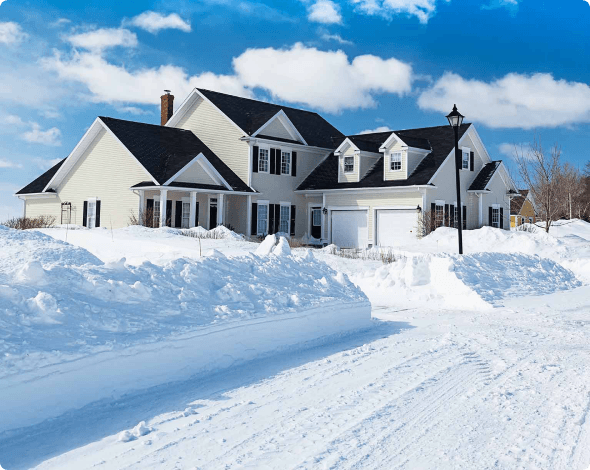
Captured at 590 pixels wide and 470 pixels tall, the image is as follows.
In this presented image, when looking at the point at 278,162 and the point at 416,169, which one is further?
the point at 278,162

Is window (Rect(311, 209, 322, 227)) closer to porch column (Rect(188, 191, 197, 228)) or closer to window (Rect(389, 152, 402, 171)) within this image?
window (Rect(389, 152, 402, 171))

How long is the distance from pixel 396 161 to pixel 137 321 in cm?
2608

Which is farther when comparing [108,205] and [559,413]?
[108,205]

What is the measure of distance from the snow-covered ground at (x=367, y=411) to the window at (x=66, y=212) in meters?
24.9

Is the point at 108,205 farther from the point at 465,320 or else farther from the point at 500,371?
the point at 500,371

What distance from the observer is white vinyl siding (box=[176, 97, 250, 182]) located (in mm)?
31391

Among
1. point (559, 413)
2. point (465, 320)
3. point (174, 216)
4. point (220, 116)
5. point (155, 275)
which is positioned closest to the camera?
point (559, 413)

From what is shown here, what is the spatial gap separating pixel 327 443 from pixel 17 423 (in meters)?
2.67

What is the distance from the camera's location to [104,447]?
185 inches

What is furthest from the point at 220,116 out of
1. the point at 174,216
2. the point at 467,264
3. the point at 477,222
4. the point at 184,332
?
the point at 184,332

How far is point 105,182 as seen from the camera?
29.8 metres

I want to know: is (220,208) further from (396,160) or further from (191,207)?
(396,160)

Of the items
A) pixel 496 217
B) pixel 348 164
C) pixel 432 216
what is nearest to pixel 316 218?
pixel 348 164

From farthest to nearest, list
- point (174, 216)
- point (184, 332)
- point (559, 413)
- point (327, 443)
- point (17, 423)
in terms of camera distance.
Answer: point (174, 216), point (184, 332), point (559, 413), point (17, 423), point (327, 443)
